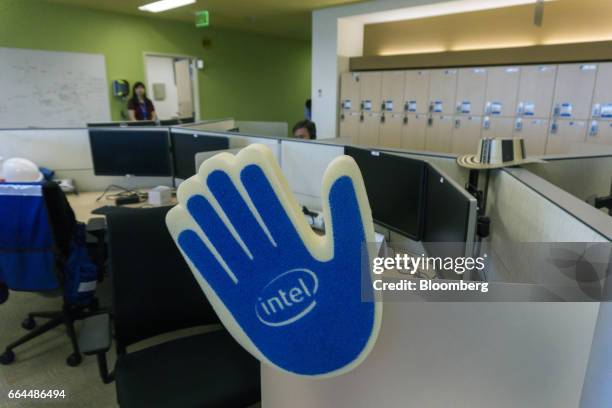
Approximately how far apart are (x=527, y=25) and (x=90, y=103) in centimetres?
633

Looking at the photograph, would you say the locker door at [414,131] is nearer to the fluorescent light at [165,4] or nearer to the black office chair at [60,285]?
the fluorescent light at [165,4]

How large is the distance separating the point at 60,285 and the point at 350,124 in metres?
5.02

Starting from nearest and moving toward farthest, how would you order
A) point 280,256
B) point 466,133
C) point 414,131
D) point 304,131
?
point 280,256, point 304,131, point 466,133, point 414,131

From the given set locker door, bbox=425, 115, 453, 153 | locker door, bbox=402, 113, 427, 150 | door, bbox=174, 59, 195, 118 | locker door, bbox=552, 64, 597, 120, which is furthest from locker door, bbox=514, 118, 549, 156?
door, bbox=174, 59, 195, 118

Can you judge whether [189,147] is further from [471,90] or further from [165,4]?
[471,90]

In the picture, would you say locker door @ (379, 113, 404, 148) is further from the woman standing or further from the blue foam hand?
the blue foam hand

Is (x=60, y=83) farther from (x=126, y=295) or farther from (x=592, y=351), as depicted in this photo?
(x=592, y=351)

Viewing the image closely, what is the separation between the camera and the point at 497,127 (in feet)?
16.6

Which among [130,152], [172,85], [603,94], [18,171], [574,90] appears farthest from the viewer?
[172,85]

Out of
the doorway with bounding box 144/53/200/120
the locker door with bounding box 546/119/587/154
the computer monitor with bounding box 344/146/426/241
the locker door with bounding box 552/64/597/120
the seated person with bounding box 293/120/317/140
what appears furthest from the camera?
the doorway with bounding box 144/53/200/120

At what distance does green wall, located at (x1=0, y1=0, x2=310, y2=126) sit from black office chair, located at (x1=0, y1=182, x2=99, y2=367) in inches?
197

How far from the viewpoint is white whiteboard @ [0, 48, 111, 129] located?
5648 mm

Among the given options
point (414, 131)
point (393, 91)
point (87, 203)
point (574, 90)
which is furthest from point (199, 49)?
point (574, 90)

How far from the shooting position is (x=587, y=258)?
0.73 metres
